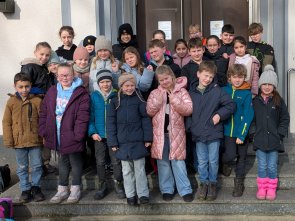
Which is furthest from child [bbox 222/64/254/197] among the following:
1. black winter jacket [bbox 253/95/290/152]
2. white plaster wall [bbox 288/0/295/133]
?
white plaster wall [bbox 288/0/295/133]

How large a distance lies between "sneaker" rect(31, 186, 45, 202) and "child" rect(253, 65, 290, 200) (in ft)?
7.98

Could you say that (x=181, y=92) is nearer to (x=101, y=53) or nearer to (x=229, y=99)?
(x=229, y=99)

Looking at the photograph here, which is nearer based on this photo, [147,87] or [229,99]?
[229,99]

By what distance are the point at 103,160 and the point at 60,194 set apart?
2.03 feet

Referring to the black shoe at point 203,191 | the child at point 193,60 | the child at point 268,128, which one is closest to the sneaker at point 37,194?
the black shoe at point 203,191

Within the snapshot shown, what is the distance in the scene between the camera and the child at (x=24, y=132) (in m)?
4.94

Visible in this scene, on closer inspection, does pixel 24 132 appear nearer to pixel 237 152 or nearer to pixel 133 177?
pixel 133 177

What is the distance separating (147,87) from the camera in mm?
5086

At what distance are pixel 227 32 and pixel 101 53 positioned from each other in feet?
5.71

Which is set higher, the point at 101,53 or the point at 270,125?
the point at 101,53

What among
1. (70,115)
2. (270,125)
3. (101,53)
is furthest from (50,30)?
(270,125)

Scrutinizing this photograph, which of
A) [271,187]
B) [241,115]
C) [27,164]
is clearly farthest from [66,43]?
[271,187]

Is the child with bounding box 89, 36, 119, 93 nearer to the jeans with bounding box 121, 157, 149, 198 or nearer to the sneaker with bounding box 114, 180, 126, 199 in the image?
the jeans with bounding box 121, 157, 149, 198

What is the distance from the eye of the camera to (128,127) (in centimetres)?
472
